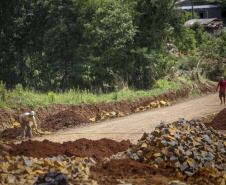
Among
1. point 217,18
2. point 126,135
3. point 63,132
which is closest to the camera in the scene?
point 126,135

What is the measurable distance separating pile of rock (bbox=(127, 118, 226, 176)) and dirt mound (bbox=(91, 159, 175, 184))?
40 cm

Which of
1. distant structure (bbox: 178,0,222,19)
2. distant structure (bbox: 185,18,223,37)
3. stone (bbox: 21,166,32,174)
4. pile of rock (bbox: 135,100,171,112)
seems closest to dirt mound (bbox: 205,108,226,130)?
pile of rock (bbox: 135,100,171,112)

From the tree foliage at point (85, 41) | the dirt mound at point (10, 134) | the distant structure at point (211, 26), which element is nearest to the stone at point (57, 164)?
the dirt mound at point (10, 134)

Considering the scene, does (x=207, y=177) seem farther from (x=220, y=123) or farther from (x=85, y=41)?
(x=85, y=41)

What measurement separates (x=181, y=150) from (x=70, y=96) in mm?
10710

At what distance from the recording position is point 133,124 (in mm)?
14992

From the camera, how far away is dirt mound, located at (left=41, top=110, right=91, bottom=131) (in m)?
15.0

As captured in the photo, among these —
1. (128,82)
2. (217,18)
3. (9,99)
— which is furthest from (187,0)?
(9,99)

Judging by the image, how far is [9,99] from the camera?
15844 mm

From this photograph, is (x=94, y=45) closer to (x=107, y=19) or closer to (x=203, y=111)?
(x=107, y=19)

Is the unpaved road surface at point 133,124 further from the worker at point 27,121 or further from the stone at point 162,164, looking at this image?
the stone at point 162,164

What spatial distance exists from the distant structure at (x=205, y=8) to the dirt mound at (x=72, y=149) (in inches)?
1792

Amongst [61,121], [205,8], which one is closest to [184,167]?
[61,121]

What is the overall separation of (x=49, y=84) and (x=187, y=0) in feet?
118
